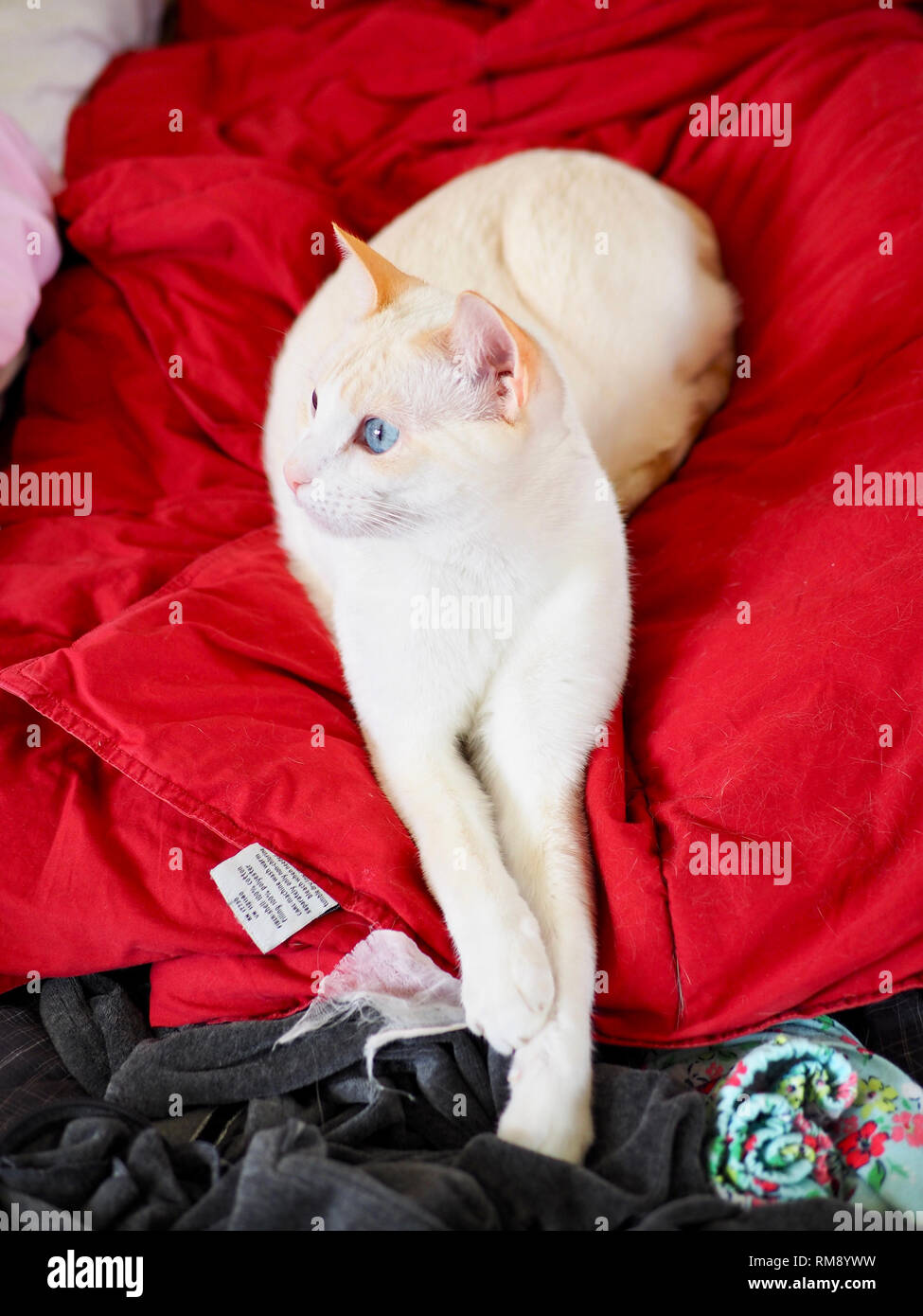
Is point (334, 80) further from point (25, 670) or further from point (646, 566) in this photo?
point (25, 670)

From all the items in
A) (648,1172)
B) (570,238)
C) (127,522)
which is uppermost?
(570,238)

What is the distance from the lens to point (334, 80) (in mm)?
2400

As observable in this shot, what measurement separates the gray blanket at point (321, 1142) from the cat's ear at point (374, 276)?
3.36 ft

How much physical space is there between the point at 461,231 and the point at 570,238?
0.71 ft

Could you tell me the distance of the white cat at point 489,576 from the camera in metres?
1.22

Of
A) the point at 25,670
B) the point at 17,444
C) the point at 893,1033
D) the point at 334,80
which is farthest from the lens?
the point at 334,80

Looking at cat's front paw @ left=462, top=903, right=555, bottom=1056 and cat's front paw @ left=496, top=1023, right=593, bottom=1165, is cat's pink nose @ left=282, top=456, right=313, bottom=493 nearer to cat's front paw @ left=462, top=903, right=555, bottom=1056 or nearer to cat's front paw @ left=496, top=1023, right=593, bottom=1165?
cat's front paw @ left=462, top=903, right=555, bottom=1056

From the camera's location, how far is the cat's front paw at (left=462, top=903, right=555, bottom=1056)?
119cm

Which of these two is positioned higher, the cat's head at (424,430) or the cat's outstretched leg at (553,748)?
the cat's head at (424,430)

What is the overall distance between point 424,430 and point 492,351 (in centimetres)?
13

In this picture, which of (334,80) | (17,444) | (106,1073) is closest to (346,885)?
(106,1073)
